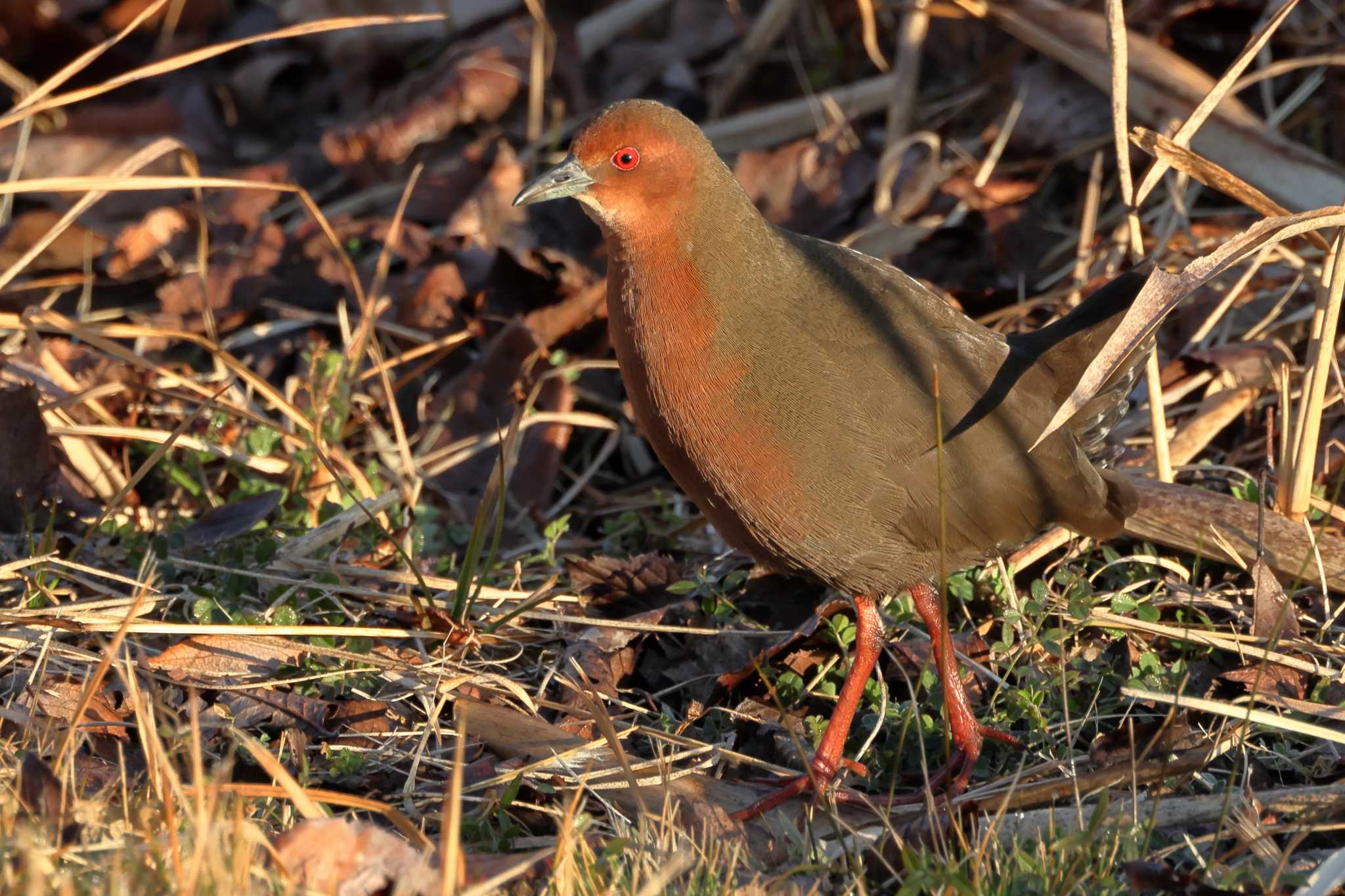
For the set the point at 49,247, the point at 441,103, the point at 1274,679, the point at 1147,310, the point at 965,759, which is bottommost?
the point at 965,759

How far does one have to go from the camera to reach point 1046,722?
3359 mm

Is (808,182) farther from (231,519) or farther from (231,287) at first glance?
(231,519)

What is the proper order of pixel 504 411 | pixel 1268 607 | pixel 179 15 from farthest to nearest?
pixel 179 15
pixel 504 411
pixel 1268 607

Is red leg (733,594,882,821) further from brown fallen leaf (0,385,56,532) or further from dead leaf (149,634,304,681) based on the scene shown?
brown fallen leaf (0,385,56,532)

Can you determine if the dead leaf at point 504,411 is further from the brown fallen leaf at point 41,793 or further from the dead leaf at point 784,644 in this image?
the brown fallen leaf at point 41,793

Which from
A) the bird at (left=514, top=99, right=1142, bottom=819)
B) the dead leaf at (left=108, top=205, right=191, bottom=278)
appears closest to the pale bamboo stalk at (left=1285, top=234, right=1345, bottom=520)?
the bird at (left=514, top=99, right=1142, bottom=819)

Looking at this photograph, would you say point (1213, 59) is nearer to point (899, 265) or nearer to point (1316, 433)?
point (899, 265)

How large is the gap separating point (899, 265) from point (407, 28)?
2683 mm

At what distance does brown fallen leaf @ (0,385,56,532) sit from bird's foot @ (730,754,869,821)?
224 cm

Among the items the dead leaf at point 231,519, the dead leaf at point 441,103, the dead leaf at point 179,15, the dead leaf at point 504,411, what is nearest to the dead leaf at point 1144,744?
the dead leaf at point 504,411

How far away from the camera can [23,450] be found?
3.99 meters

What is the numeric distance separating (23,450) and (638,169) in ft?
6.44

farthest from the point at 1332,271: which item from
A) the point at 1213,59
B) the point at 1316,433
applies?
the point at 1213,59

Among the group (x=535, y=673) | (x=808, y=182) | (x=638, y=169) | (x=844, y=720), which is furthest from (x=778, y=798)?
(x=808, y=182)
